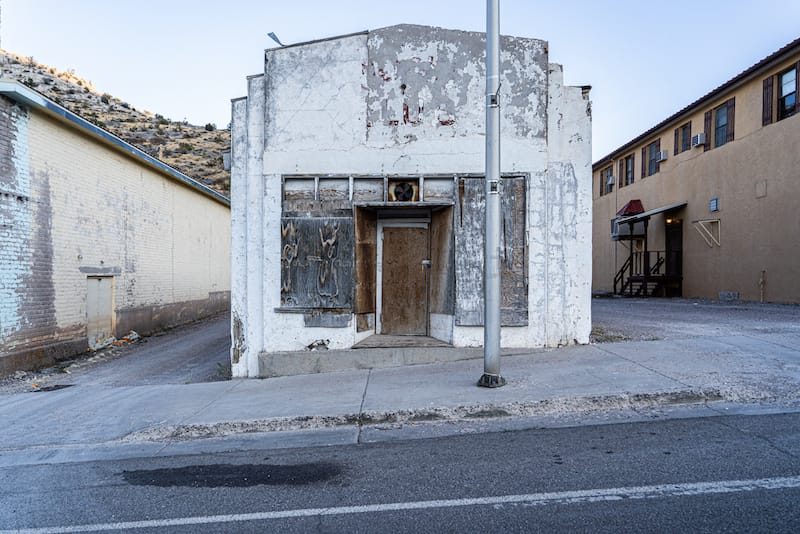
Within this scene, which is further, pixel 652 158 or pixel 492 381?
pixel 652 158

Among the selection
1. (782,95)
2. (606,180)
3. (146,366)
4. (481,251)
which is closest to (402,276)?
(481,251)

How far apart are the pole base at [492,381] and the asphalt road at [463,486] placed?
1324mm

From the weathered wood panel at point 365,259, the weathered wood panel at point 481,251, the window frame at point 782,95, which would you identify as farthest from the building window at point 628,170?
the weathered wood panel at point 365,259

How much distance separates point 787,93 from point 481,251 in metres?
14.8

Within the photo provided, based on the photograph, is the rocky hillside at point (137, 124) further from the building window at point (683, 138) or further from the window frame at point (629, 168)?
the building window at point (683, 138)

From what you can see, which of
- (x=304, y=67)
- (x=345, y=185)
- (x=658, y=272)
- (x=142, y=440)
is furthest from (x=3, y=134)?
(x=658, y=272)

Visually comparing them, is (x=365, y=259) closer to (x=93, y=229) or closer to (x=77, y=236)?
(x=77, y=236)

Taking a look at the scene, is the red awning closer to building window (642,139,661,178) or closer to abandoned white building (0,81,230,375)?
building window (642,139,661,178)

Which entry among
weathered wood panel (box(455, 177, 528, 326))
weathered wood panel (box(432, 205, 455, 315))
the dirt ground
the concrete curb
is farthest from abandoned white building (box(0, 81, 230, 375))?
the dirt ground

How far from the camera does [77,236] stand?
1120 cm

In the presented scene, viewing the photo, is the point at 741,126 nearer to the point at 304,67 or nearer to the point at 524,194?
the point at 524,194

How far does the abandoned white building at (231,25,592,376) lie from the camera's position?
7.96 m

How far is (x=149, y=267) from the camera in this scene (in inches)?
584

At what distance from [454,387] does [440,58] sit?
559cm
